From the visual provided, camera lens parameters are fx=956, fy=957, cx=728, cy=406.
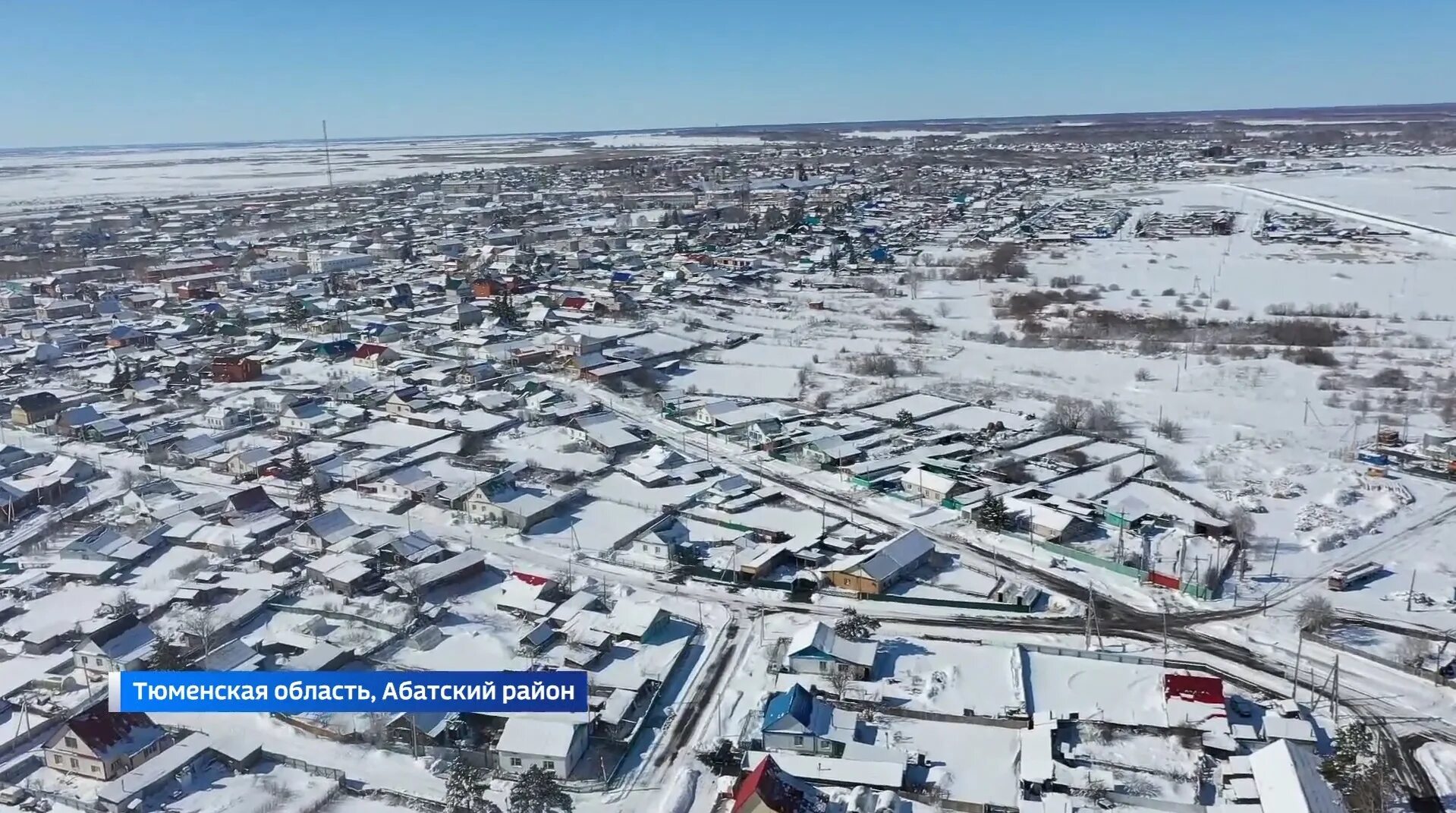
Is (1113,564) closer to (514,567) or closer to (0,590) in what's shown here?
(514,567)

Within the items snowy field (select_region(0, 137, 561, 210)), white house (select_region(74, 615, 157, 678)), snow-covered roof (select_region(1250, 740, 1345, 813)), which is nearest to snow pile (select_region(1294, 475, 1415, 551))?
snow-covered roof (select_region(1250, 740, 1345, 813))

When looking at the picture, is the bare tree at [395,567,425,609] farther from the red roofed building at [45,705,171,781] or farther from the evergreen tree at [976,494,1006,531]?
the evergreen tree at [976,494,1006,531]

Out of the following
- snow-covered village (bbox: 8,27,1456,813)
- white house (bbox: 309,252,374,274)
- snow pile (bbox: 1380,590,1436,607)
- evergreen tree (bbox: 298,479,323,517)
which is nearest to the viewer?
snow-covered village (bbox: 8,27,1456,813)

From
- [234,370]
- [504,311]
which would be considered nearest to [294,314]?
[234,370]

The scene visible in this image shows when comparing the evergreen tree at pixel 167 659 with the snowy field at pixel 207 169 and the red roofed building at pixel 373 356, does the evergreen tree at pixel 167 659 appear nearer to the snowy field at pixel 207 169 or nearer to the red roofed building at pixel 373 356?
the red roofed building at pixel 373 356

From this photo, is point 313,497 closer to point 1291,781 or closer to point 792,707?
point 792,707

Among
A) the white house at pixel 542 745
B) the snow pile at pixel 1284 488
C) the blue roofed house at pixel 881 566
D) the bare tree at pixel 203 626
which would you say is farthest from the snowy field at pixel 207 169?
the snow pile at pixel 1284 488

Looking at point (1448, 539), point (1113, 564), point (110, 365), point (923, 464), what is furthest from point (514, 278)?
point (1448, 539)
